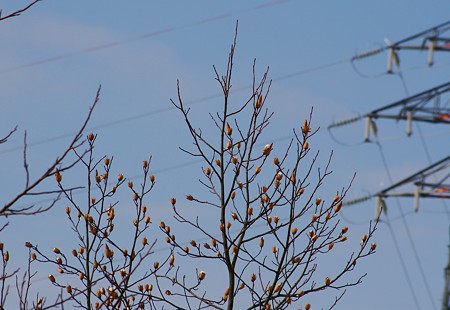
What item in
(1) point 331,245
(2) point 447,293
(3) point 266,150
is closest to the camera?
(3) point 266,150

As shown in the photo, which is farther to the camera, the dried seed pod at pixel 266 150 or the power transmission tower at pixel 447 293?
the power transmission tower at pixel 447 293

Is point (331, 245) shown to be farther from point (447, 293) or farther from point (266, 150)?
point (447, 293)

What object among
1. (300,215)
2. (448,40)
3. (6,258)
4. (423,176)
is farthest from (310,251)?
(448,40)

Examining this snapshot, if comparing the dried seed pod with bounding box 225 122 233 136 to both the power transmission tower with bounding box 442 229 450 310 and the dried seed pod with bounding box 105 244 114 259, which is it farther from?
the power transmission tower with bounding box 442 229 450 310

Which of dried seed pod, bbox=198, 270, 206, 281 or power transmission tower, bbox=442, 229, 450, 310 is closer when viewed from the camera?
dried seed pod, bbox=198, 270, 206, 281

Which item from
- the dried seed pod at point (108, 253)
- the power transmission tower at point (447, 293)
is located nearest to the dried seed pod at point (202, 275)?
the dried seed pod at point (108, 253)

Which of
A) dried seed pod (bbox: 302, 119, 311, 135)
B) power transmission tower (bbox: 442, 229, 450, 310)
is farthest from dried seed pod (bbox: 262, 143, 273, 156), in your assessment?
Result: power transmission tower (bbox: 442, 229, 450, 310)

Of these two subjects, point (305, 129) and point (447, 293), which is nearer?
point (305, 129)

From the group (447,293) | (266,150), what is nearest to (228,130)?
(266,150)

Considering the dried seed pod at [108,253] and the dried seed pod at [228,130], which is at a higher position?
the dried seed pod at [228,130]

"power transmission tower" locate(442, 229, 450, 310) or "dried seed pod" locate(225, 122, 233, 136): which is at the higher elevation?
"power transmission tower" locate(442, 229, 450, 310)

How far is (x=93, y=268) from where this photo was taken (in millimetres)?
7910

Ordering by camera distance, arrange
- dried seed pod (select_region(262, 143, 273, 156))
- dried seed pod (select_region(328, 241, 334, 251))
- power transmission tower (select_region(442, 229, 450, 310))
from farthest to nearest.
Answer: power transmission tower (select_region(442, 229, 450, 310)), dried seed pod (select_region(328, 241, 334, 251)), dried seed pod (select_region(262, 143, 273, 156))

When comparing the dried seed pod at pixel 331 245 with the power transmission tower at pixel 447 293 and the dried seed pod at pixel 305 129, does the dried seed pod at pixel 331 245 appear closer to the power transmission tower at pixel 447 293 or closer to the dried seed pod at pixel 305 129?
the dried seed pod at pixel 305 129
